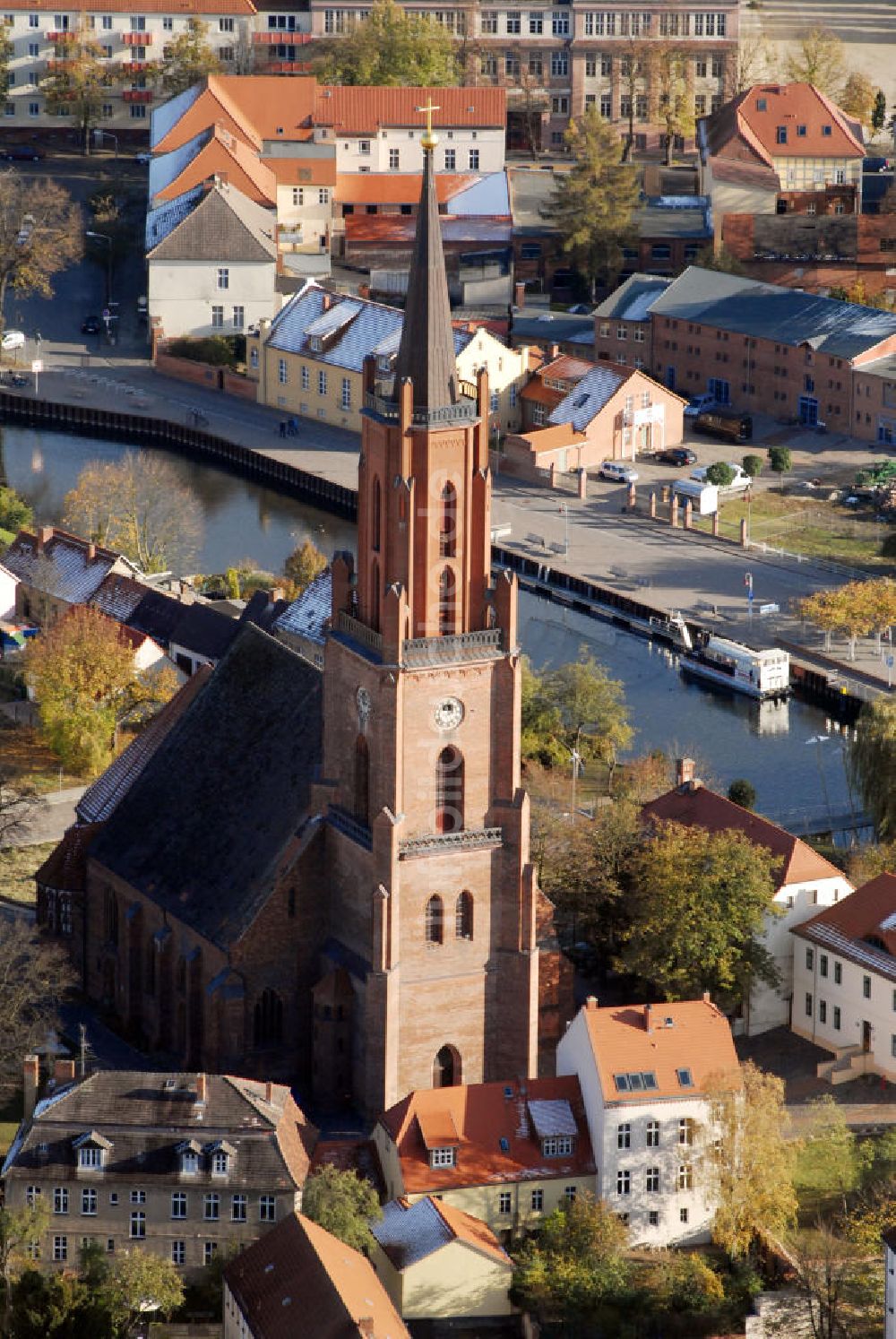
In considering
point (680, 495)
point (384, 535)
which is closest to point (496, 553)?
point (680, 495)

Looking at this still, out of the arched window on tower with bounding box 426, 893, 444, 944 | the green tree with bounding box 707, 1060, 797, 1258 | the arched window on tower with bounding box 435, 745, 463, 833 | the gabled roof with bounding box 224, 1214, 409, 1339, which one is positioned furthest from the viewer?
the arched window on tower with bounding box 426, 893, 444, 944

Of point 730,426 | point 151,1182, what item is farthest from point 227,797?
point 730,426

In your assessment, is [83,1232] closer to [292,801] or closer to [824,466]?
[292,801]

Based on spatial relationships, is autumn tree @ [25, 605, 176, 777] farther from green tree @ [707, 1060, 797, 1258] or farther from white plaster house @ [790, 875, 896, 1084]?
green tree @ [707, 1060, 797, 1258]

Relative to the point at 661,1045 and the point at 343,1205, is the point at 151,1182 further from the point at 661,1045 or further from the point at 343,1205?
the point at 661,1045

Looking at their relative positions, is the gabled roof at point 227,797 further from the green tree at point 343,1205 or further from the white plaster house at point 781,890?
the white plaster house at point 781,890

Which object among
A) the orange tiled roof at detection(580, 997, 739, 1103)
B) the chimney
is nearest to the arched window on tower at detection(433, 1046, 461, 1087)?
the orange tiled roof at detection(580, 997, 739, 1103)
